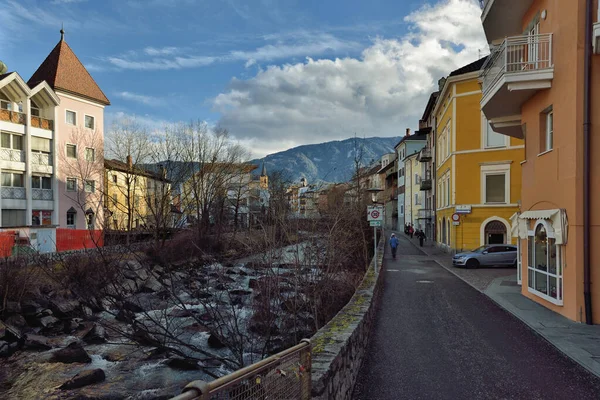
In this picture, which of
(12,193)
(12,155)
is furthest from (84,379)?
(12,155)

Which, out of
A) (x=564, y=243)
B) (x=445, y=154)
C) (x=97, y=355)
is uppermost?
(x=445, y=154)

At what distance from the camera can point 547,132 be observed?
12.1m

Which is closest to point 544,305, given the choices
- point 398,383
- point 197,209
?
point 398,383

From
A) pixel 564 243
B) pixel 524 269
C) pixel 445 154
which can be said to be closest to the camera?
pixel 564 243

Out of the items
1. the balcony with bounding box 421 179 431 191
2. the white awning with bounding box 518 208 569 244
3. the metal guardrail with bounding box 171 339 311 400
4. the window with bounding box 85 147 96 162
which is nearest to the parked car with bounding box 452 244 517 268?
the white awning with bounding box 518 208 569 244

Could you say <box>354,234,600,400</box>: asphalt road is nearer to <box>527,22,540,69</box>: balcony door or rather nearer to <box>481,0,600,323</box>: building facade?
<box>481,0,600,323</box>: building facade

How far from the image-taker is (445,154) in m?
34.2

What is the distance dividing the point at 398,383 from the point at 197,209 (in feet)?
105

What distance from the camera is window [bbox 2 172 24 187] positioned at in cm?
3409

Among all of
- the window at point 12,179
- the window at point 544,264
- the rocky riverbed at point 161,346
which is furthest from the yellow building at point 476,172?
the window at point 12,179

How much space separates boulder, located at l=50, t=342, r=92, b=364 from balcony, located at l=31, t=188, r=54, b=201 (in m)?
28.5

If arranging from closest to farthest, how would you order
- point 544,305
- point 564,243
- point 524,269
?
1. point 564,243
2. point 544,305
3. point 524,269

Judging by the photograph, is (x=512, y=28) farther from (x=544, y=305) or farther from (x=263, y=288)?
(x=263, y=288)

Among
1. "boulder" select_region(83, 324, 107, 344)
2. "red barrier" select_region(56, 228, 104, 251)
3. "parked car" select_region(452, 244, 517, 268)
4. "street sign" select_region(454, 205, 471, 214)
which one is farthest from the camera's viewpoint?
"street sign" select_region(454, 205, 471, 214)
